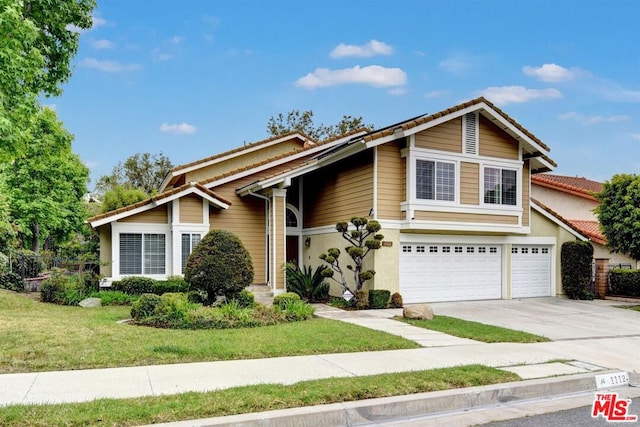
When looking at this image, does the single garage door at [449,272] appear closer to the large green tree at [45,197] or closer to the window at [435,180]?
the window at [435,180]

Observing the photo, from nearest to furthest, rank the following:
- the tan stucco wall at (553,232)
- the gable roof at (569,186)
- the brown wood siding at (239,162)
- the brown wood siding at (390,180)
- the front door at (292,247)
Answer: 1. the brown wood siding at (390,180)
2. the tan stucco wall at (553,232)
3. the front door at (292,247)
4. the brown wood siding at (239,162)
5. the gable roof at (569,186)

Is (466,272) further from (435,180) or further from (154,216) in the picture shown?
(154,216)

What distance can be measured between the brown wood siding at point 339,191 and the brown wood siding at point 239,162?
12.0ft

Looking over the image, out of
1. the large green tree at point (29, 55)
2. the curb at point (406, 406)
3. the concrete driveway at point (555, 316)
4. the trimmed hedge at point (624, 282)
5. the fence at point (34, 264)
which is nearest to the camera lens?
the curb at point (406, 406)

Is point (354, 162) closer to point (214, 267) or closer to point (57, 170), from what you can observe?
point (214, 267)

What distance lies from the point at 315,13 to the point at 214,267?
410 inches

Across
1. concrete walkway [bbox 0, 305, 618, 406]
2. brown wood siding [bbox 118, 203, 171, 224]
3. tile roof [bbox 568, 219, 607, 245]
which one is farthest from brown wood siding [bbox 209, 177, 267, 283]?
tile roof [bbox 568, 219, 607, 245]

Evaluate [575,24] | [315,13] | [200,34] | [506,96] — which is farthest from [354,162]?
[506,96]

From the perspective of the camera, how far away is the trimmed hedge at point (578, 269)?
17891 millimetres

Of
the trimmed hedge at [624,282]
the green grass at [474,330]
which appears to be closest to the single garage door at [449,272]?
the green grass at [474,330]

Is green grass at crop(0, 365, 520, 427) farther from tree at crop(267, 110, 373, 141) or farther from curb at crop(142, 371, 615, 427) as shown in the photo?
tree at crop(267, 110, 373, 141)

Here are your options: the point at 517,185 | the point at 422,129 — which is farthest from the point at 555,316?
the point at 422,129

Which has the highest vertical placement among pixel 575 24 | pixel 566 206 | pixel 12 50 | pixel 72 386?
pixel 575 24

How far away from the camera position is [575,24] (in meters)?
17.8
